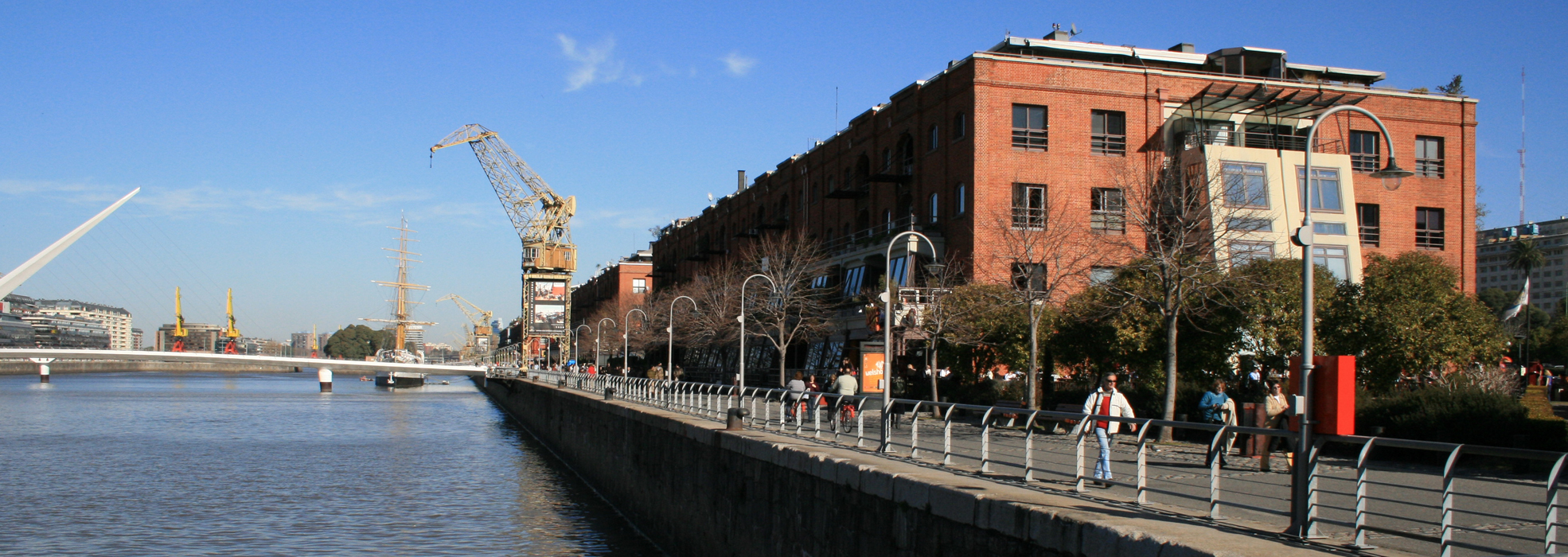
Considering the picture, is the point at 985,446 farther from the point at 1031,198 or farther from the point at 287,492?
the point at 1031,198

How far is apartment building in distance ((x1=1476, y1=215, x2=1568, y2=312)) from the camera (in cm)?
15750

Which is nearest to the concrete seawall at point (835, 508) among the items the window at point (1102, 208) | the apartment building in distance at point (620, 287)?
the window at point (1102, 208)

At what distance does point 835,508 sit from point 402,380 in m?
129

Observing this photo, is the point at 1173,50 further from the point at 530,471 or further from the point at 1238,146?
the point at 530,471

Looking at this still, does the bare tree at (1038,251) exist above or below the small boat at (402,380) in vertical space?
above

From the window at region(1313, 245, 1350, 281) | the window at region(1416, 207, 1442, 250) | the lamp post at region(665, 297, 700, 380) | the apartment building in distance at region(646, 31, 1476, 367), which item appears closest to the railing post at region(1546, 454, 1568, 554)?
the apartment building in distance at region(646, 31, 1476, 367)

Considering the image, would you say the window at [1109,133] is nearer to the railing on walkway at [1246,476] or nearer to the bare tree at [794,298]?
the bare tree at [794,298]

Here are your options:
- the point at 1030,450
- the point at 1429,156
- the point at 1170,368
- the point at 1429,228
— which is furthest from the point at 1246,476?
the point at 1429,156

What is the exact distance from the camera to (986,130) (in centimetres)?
4209

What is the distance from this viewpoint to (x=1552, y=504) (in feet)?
20.6

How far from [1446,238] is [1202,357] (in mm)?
27169

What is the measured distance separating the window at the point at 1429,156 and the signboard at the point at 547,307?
57.6m

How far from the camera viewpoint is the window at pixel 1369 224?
150 ft

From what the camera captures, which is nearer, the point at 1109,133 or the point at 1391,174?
the point at 1391,174
